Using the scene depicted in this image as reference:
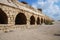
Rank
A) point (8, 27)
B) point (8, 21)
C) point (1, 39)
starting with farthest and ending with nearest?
1. point (8, 21)
2. point (8, 27)
3. point (1, 39)

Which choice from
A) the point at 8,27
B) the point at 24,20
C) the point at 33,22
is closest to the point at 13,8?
the point at 8,27

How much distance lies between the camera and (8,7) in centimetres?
1741

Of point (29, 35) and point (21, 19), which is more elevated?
point (21, 19)

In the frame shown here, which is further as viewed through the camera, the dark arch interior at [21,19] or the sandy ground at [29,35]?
the dark arch interior at [21,19]

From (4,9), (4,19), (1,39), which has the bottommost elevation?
(1,39)

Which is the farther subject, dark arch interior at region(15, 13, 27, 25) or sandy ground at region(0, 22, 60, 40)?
dark arch interior at region(15, 13, 27, 25)

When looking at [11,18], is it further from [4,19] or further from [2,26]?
[2,26]

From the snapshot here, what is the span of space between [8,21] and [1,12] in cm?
159

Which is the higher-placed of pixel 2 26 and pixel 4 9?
pixel 4 9

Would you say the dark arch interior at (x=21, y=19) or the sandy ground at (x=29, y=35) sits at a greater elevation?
the dark arch interior at (x=21, y=19)

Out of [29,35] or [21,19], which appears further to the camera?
[21,19]

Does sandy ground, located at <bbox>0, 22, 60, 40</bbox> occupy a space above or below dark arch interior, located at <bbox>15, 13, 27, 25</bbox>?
below

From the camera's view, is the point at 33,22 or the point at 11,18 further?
the point at 33,22

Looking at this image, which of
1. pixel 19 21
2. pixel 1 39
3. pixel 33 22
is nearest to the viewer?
pixel 1 39
